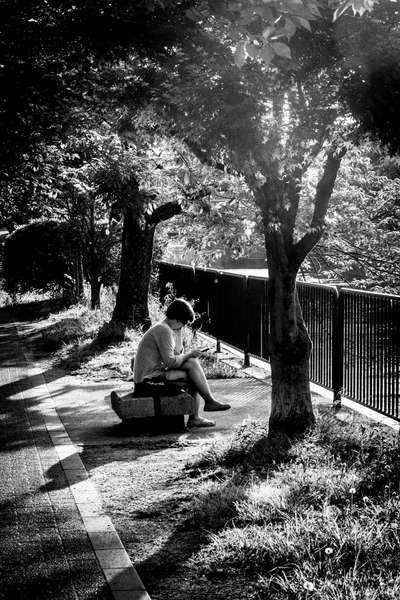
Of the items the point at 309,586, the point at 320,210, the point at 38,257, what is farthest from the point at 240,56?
the point at 38,257

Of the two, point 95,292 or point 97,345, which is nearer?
point 97,345

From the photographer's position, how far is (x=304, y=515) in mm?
5402

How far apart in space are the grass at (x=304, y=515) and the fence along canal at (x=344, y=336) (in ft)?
5.01

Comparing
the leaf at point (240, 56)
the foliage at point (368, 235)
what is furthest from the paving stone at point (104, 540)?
the foliage at point (368, 235)

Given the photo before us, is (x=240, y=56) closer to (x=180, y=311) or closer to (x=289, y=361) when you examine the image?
(x=289, y=361)

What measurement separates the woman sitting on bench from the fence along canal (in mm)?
1628

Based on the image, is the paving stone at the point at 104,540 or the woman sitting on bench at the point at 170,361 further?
the woman sitting on bench at the point at 170,361

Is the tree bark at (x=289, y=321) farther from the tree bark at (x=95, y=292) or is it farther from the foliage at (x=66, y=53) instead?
the tree bark at (x=95, y=292)

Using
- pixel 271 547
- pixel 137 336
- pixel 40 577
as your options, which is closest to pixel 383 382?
Answer: pixel 271 547

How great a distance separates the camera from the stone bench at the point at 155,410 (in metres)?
8.52

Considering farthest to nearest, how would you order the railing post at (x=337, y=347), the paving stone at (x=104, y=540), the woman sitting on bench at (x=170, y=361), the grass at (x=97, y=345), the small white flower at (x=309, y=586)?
the grass at (x=97, y=345) < the railing post at (x=337, y=347) < the woman sitting on bench at (x=170, y=361) < the paving stone at (x=104, y=540) < the small white flower at (x=309, y=586)

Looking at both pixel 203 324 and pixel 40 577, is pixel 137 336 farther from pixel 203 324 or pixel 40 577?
pixel 40 577

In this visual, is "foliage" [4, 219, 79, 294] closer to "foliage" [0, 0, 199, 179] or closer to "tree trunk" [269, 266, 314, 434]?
"foliage" [0, 0, 199, 179]

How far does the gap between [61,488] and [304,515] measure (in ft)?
6.75
